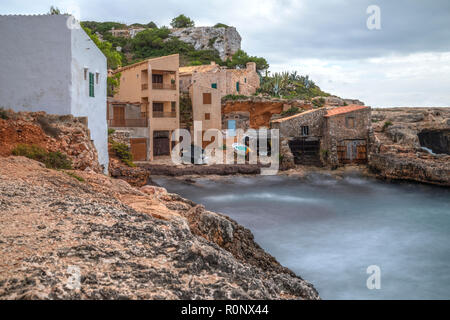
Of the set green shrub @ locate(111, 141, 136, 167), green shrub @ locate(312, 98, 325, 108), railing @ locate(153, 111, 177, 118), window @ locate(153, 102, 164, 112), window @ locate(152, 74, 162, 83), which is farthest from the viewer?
green shrub @ locate(312, 98, 325, 108)

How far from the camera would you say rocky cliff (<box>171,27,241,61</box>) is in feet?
223

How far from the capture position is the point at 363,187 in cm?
2869

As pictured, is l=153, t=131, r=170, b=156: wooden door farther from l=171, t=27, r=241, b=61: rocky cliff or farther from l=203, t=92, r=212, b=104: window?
l=171, t=27, r=241, b=61: rocky cliff

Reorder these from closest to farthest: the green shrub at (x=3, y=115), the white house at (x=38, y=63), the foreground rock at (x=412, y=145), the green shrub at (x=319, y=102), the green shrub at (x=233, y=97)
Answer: the green shrub at (x=3, y=115) < the white house at (x=38, y=63) < the foreground rock at (x=412, y=145) < the green shrub at (x=233, y=97) < the green shrub at (x=319, y=102)

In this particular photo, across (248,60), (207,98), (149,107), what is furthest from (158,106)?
(248,60)

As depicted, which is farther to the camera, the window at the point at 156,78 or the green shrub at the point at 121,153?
the window at the point at 156,78

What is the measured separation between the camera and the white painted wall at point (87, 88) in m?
15.6

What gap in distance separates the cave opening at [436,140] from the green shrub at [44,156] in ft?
104

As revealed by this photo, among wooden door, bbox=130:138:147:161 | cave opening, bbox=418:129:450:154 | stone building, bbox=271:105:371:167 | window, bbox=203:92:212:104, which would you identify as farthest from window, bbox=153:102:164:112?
cave opening, bbox=418:129:450:154

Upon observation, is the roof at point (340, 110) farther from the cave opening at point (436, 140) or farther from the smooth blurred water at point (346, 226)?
the cave opening at point (436, 140)

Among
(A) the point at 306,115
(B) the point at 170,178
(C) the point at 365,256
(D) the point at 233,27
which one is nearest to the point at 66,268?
(C) the point at 365,256

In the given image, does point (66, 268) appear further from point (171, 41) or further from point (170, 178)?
point (171, 41)

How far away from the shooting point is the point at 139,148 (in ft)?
107

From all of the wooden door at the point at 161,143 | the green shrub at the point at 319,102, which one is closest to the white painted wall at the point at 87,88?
the wooden door at the point at 161,143
